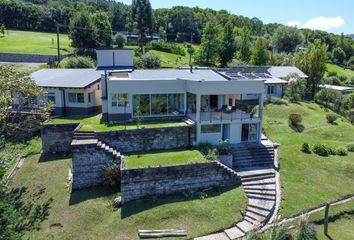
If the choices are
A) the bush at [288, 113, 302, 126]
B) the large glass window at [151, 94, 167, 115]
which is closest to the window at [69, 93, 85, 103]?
the large glass window at [151, 94, 167, 115]

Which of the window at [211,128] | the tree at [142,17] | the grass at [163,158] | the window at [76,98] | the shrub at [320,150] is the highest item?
the tree at [142,17]

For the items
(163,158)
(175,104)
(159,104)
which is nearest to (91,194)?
(163,158)

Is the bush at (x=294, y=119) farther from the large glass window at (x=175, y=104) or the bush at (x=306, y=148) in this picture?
the large glass window at (x=175, y=104)

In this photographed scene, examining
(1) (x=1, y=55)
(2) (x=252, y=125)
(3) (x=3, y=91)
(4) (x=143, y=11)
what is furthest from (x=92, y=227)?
(4) (x=143, y=11)

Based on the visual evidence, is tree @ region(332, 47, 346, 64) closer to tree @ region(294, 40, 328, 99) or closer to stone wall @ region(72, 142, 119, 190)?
tree @ region(294, 40, 328, 99)

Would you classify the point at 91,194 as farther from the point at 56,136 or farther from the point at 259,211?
the point at 259,211

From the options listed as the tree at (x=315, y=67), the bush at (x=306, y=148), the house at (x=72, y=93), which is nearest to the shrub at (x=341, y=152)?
the bush at (x=306, y=148)
